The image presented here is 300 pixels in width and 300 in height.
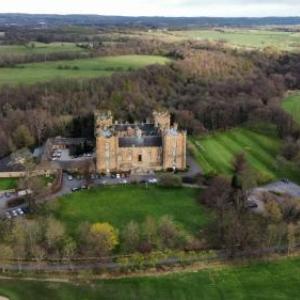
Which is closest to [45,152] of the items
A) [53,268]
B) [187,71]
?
[53,268]

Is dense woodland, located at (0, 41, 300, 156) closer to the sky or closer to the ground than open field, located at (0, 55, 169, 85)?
closer to the ground

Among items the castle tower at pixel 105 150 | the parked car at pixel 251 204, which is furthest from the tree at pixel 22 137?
the parked car at pixel 251 204

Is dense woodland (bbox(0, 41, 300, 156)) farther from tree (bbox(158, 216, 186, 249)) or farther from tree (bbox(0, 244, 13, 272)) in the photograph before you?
tree (bbox(158, 216, 186, 249))

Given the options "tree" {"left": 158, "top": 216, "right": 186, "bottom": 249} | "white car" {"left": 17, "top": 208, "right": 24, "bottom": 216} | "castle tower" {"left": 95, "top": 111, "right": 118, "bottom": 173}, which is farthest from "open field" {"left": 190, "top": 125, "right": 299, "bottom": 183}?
"white car" {"left": 17, "top": 208, "right": 24, "bottom": 216}

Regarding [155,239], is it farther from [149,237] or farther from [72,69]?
[72,69]

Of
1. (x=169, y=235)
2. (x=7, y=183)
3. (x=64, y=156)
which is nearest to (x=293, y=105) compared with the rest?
(x=64, y=156)
